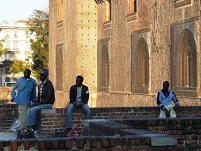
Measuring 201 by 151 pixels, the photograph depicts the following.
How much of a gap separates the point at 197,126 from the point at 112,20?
19.5m

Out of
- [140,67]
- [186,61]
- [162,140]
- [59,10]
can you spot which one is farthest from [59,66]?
[162,140]

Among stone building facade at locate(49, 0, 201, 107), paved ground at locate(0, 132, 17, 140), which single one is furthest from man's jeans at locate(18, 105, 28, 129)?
stone building facade at locate(49, 0, 201, 107)

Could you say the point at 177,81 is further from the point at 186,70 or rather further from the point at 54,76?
the point at 54,76

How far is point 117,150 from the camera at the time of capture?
6098 mm

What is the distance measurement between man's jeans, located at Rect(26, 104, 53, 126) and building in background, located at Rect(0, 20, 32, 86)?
89.7 meters

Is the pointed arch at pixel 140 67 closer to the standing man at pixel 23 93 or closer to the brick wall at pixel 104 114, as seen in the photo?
the brick wall at pixel 104 114

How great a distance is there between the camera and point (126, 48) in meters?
25.5

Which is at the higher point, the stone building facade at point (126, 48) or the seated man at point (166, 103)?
the stone building facade at point (126, 48)

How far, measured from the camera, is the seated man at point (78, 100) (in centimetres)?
1218

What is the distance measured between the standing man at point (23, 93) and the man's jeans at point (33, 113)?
583mm

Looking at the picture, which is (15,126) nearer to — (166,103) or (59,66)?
(166,103)

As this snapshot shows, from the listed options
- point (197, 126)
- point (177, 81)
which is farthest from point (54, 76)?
point (197, 126)

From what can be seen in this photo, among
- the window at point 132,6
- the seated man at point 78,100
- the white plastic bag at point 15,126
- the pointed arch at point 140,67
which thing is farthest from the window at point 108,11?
the seated man at point 78,100

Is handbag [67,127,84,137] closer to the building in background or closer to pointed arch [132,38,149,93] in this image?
pointed arch [132,38,149,93]
